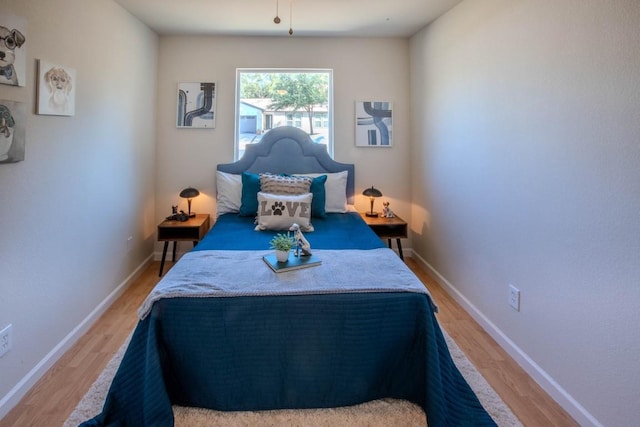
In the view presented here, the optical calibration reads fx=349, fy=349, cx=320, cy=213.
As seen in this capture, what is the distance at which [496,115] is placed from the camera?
2.24 metres

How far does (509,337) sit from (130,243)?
3064 millimetres

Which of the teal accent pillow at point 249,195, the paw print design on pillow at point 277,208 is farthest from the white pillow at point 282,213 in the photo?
the teal accent pillow at point 249,195

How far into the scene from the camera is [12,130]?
5.37ft

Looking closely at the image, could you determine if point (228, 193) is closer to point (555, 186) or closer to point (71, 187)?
point (71, 187)

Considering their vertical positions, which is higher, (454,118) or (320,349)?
(454,118)

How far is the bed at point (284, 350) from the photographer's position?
152 centimetres

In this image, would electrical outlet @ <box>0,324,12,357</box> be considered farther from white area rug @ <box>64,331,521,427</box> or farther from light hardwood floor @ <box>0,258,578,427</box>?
white area rug @ <box>64,331,521,427</box>

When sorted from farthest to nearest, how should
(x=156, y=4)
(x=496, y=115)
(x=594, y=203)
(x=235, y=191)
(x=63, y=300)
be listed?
1. (x=235, y=191)
2. (x=156, y=4)
3. (x=496, y=115)
4. (x=63, y=300)
5. (x=594, y=203)

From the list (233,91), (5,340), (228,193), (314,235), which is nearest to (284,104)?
(233,91)

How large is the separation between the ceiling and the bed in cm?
228

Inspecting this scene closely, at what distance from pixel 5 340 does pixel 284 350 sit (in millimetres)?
1309

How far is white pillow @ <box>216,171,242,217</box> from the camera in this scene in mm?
3350

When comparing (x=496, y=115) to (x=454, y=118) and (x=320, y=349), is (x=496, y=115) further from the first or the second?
(x=320, y=349)

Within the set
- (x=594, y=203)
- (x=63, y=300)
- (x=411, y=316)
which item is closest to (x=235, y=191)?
(x=63, y=300)
